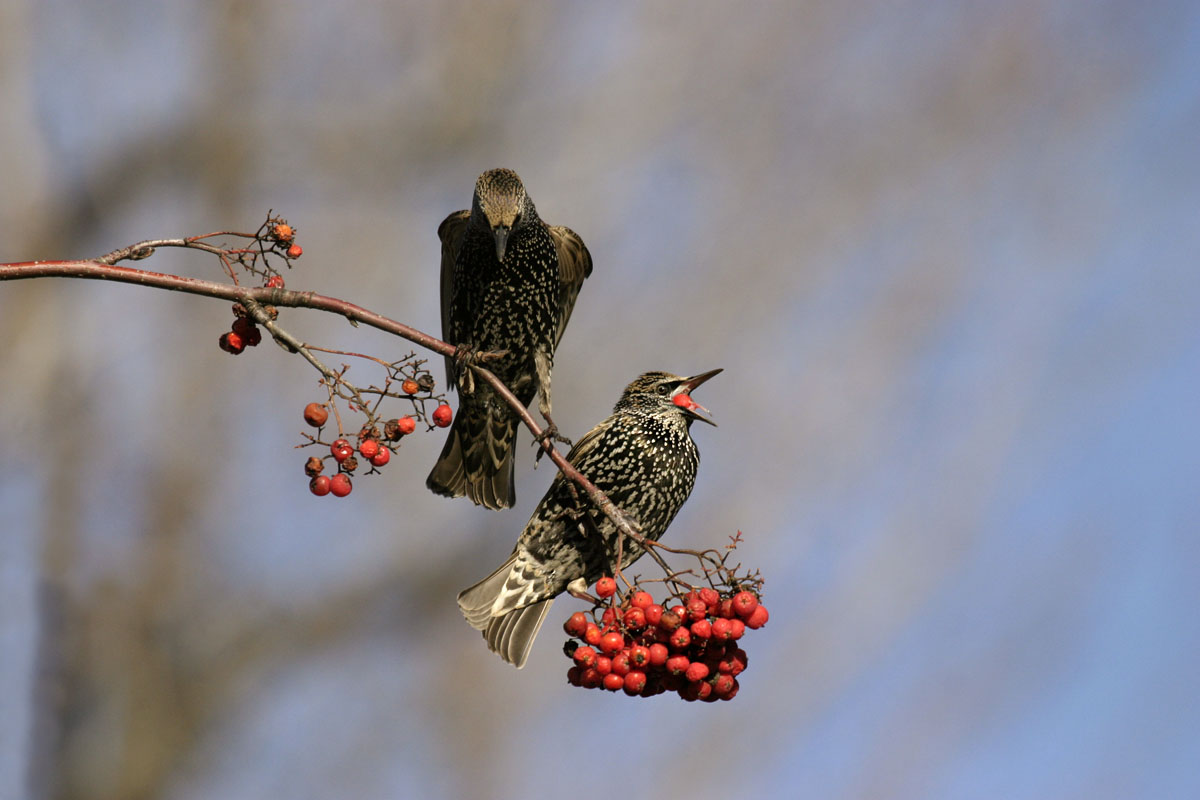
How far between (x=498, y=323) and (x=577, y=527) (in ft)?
3.31

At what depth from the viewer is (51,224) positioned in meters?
6.83

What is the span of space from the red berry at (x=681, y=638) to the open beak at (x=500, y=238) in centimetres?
200

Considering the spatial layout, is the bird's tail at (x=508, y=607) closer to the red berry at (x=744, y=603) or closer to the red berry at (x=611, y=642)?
the red berry at (x=611, y=642)

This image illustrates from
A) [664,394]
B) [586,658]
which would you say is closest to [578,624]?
[586,658]

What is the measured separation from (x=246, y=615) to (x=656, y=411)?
13.8 feet

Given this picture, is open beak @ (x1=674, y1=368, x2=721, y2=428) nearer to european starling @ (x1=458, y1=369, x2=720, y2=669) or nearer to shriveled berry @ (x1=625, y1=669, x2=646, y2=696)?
european starling @ (x1=458, y1=369, x2=720, y2=669)

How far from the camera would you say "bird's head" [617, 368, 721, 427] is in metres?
4.39

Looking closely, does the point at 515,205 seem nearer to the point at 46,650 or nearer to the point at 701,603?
the point at 701,603

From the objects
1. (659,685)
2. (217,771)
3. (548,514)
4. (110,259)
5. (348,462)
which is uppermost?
(217,771)

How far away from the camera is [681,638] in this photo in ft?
9.10

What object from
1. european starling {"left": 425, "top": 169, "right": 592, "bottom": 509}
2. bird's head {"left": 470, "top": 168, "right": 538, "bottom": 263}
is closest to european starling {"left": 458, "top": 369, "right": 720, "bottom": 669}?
european starling {"left": 425, "top": 169, "right": 592, "bottom": 509}

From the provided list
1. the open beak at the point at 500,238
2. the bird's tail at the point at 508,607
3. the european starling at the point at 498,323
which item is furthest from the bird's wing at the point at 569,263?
the bird's tail at the point at 508,607

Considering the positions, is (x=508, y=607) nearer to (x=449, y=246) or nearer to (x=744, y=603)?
(x=744, y=603)

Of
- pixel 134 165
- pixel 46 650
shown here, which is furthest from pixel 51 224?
pixel 46 650
